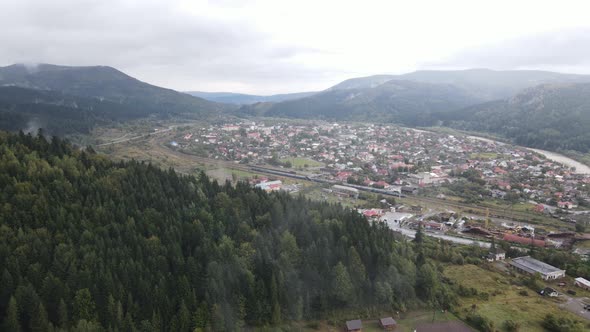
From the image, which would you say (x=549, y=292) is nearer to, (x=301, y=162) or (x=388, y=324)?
(x=388, y=324)

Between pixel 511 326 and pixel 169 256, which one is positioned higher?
pixel 169 256

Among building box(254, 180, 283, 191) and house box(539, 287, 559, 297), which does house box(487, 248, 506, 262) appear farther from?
building box(254, 180, 283, 191)

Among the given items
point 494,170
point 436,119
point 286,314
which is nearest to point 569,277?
point 286,314

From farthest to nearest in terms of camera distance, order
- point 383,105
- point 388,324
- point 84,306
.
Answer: point 383,105 < point 388,324 < point 84,306

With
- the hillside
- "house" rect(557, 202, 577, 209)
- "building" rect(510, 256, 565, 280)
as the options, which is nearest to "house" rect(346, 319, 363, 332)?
"building" rect(510, 256, 565, 280)

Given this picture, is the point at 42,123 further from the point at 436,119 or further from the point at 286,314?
the point at 436,119

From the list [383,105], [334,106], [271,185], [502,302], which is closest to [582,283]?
[502,302]

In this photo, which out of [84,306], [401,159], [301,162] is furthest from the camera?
[401,159]
